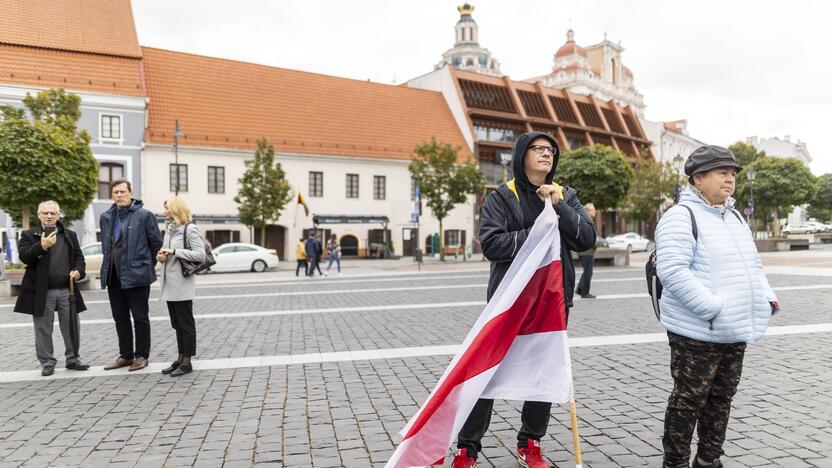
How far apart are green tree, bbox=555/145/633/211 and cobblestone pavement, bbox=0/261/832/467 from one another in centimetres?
3070

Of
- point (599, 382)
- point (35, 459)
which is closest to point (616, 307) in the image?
point (599, 382)

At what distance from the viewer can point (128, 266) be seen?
642 centimetres

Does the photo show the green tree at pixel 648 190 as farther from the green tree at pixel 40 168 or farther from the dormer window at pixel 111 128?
the green tree at pixel 40 168

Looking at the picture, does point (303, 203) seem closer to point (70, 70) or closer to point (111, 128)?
point (111, 128)

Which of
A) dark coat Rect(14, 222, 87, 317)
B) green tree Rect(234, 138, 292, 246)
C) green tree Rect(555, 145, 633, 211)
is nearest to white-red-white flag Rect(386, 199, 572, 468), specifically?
dark coat Rect(14, 222, 87, 317)

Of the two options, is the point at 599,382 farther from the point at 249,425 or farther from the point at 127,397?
the point at 127,397

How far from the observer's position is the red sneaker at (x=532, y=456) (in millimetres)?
3572

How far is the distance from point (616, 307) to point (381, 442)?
8.01m

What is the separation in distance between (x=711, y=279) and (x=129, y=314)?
230 inches

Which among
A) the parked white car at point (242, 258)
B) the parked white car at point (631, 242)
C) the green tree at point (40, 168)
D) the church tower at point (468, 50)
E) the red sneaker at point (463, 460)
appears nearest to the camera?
the red sneaker at point (463, 460)

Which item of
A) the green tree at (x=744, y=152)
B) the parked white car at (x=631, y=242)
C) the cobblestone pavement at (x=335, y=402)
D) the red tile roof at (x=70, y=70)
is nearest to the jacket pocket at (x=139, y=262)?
the cobblestone pavement at (x=335, y=402)

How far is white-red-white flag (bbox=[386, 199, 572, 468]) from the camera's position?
3.36 metres

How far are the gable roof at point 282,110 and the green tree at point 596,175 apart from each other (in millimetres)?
10109

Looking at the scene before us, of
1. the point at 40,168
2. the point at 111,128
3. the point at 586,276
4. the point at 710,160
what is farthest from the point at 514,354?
the point at 111,128
